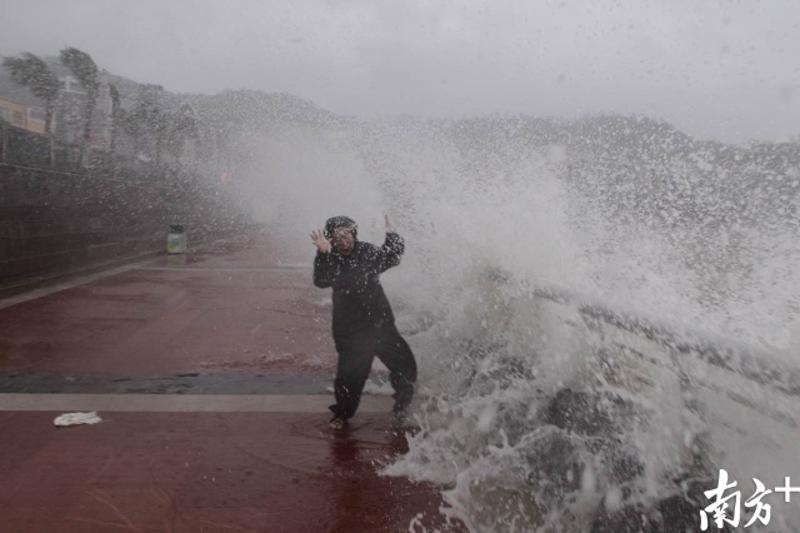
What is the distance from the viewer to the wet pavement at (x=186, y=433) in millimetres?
3098

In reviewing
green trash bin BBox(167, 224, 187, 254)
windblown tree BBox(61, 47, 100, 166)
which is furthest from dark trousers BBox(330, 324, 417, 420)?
windblown tree BBox(61, 47, 100, 166)

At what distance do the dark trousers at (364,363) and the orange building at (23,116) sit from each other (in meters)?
8.93

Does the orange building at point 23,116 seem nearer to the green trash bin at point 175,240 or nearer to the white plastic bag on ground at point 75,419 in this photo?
the green trash bin at point 175,240

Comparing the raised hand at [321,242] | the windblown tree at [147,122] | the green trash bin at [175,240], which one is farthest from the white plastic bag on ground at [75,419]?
the windblown tree at [147,122]

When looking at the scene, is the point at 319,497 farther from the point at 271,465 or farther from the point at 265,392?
the point at 265,392

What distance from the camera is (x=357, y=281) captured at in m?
4.16

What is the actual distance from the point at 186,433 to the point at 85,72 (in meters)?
15.2

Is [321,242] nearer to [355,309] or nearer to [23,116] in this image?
[355,309]

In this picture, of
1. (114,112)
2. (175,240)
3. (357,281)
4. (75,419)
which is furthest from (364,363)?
(114,112)

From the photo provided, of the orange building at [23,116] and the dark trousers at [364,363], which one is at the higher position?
the orange building at [23,116]

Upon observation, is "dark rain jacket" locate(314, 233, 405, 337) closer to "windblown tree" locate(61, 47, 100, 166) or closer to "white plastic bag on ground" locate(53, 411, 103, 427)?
"white plastic bag on ground" locate(53, 411, 103, 427)

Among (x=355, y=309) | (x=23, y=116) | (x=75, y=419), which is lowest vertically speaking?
(x=75, y=419)

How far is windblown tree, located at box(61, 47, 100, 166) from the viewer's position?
15812 mm

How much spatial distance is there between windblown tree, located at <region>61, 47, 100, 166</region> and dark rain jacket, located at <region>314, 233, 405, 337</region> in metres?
14.0
